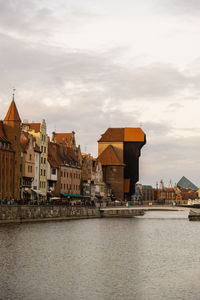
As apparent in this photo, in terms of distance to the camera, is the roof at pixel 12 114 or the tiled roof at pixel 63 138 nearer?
the roof at pixel 12 114

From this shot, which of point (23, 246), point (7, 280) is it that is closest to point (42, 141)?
point (23, 246)

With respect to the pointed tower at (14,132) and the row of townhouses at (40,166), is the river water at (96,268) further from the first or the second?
the pointed tower at (14,132)

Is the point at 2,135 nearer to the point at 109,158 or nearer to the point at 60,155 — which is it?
the point at 60,155

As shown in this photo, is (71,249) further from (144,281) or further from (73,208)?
(73,208)

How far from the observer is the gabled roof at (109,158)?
18988 centimetres

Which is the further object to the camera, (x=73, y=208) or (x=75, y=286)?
(x=73, y=208)

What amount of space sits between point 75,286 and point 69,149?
113 meters

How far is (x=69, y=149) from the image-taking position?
472 feet

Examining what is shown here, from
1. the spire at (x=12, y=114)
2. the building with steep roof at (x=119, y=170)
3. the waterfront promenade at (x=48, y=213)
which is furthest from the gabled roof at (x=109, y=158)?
the spire at (x=12, y=114)

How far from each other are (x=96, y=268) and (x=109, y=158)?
15312 centimetres

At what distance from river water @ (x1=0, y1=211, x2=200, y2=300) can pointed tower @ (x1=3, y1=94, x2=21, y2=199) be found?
127ft

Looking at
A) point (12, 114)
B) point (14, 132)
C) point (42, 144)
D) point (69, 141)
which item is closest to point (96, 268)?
point (14, 132)

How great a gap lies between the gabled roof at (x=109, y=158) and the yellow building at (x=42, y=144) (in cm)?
6865

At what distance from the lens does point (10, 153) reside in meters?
97.4
